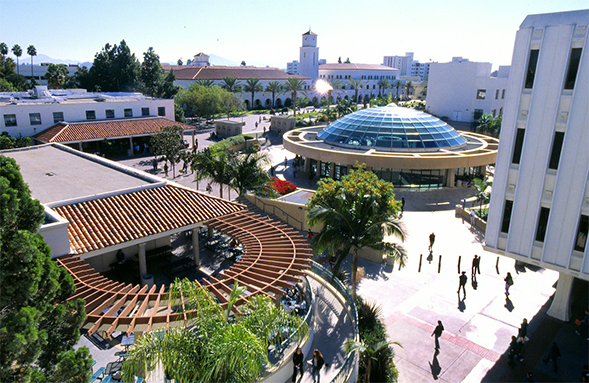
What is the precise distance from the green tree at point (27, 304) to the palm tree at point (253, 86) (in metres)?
87.2

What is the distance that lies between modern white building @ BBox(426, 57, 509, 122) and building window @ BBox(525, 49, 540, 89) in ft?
211

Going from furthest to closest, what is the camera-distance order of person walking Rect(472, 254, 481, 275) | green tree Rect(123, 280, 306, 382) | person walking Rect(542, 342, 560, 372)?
person walking Rect(472, 254, 481, 275), person walking Rect(542, 342, 560, 372), green tree Rect(123, 280, 306, 382)

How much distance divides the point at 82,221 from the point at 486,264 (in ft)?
64.8

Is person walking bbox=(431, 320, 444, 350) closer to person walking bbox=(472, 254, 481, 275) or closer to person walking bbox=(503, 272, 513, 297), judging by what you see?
person walking bbox=(503, 272, 513, 297)

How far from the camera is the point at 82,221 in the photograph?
16.6m

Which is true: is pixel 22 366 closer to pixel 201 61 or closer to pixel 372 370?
pixel 372 370

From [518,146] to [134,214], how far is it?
52.7 ft

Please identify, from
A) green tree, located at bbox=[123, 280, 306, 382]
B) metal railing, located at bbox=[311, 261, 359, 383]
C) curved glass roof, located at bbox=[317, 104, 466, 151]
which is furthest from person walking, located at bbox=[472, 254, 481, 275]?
curved glass roof, located at bbox=[317, 104, 466, 151]

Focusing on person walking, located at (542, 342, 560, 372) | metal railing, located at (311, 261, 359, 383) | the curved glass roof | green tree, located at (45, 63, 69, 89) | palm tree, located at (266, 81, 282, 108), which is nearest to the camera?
metal railing, located at (311, 261, 359, 383)

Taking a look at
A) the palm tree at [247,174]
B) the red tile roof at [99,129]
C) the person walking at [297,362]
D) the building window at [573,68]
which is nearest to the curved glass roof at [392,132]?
the palm tree at [247,174]

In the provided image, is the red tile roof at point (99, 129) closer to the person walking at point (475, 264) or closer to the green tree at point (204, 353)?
the person walking at point (475, 264)

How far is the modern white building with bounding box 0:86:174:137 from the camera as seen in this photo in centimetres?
4197

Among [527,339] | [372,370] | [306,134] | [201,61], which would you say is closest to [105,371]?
[372,370]

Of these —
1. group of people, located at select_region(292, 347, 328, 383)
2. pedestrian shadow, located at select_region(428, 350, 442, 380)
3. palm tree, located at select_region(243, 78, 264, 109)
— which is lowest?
pedestrian shadow, located at select_region(428, 350, 442, 380)
